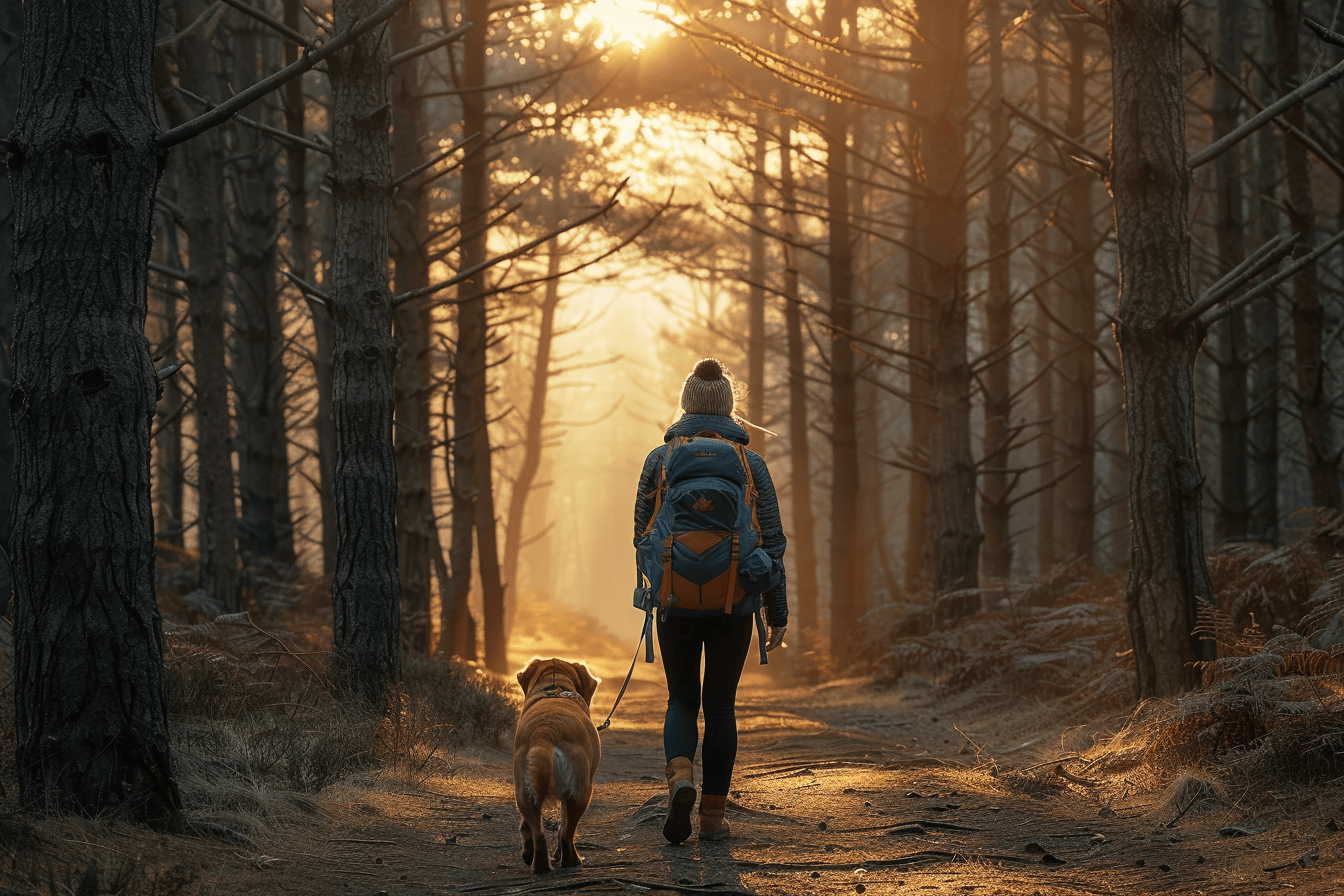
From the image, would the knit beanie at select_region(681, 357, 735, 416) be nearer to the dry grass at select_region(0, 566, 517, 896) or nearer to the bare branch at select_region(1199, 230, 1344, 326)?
the dry grass at select_region(0, 566, 517, 896)

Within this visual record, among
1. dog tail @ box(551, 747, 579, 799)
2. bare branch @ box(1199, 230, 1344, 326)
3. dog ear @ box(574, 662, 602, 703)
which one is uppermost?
bare branch @ box(1199, 230, 1344, 326)

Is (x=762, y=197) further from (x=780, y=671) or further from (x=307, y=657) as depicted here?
(x=307, y=657)

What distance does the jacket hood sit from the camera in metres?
4.86

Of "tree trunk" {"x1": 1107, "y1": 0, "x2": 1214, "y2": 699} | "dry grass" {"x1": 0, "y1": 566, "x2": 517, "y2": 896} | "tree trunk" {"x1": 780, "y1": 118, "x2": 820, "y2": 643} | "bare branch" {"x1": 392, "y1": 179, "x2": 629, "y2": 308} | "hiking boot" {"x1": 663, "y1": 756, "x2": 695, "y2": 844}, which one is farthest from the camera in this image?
"tree trunk" {"x1": 780, "y1": 118, "x2": 820, "y2": 643}

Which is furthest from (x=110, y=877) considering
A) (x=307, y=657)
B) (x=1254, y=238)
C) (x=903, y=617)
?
(x=1254, y=238)

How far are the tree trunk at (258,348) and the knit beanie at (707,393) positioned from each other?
31.9ft

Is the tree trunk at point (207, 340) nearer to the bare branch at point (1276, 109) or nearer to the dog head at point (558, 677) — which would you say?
A: the dog head at point (558, 677)

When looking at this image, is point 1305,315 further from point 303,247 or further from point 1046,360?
point 303,247

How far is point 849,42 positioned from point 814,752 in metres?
11.7

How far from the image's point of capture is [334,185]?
7781 millimetres

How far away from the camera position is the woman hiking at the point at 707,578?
448 cm

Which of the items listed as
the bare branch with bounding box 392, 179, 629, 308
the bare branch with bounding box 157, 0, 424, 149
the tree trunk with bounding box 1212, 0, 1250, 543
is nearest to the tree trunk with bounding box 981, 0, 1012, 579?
the tree trunk with bounding box 1212, 0, 1250, 543

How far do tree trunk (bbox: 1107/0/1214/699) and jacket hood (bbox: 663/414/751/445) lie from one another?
305 cm

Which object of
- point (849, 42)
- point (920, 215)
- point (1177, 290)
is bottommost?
point (1177, 290)
